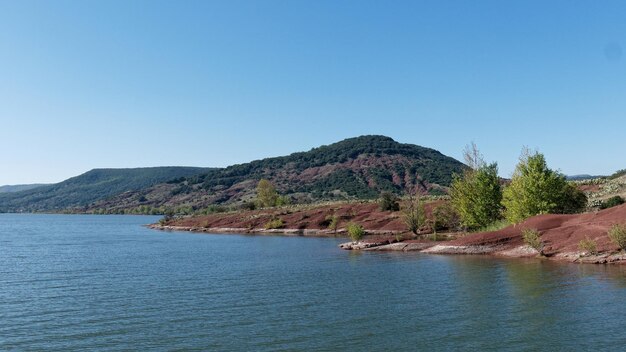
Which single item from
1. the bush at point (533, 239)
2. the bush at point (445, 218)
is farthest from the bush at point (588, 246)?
the bush at point (445, 218)

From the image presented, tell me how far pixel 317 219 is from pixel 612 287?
88281 millimetres

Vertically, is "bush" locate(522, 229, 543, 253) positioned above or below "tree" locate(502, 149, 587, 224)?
below

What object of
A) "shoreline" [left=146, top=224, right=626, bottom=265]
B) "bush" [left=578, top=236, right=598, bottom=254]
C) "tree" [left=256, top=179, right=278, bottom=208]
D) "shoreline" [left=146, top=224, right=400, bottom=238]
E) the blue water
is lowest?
the blue water

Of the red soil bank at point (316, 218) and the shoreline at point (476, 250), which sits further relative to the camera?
the red soil bank at point (316, 218)

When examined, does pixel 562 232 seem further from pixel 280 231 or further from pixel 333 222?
pixel 280 231

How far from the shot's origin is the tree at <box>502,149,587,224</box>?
68875 mm

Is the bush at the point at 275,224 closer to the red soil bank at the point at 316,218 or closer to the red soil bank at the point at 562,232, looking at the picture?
the red soil bank at the point at 316,218

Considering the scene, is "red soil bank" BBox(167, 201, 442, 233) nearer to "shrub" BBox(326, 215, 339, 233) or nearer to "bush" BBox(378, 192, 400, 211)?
"shrub" BBox(326, 215, 339, 233)

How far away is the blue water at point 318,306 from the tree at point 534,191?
17.9 metres

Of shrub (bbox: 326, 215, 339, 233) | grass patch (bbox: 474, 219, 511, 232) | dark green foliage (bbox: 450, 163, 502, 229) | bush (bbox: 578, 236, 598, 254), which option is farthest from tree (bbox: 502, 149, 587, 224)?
shrub (bbox: 326, 215, 339, 233)

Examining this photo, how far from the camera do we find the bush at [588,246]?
→ 1986 inches

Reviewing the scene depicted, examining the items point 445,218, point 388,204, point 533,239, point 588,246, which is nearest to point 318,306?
point 588,246

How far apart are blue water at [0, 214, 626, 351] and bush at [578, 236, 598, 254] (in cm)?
409

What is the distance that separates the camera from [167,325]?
27938mm
